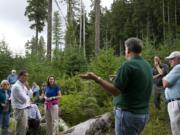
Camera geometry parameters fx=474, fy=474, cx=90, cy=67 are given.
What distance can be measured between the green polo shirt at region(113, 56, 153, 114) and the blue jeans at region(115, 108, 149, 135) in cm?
6

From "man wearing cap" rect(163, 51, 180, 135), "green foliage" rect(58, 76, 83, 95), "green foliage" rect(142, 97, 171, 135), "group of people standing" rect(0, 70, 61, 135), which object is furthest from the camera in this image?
"green foliage" rect(58, 76, 83, 95)

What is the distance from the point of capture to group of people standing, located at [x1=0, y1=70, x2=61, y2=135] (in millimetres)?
11695

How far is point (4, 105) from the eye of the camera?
512 inches

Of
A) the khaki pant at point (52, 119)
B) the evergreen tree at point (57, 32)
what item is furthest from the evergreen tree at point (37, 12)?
the khaki pant at point (52, 119)

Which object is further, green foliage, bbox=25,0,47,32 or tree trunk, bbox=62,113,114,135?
green foliage, bbox=25,0,47,32

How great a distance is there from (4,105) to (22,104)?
57.6 inches

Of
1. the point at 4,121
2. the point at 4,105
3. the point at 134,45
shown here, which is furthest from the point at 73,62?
the point at 134,45

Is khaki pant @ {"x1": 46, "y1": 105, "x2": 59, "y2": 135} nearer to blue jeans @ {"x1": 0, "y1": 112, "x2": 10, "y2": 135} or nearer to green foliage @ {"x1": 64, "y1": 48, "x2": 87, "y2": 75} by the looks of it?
blue jeans @ {"x1": 0, "y1": 112, "x2": 10, "y2": 135}

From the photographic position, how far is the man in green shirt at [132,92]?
5.88m

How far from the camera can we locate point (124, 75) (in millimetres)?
5855

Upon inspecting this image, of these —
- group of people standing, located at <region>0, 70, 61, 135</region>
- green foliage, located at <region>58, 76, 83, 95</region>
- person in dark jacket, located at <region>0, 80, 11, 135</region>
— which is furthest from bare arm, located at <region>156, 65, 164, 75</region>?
green foliage, located at <region>58, 76, 83, 95</region>

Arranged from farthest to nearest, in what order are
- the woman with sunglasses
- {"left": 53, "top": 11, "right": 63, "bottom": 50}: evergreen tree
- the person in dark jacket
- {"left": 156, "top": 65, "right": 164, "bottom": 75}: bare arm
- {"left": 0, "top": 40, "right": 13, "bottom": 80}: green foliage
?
{"left": 53, "top": 11, "right": 63, "bottom": 50}: evergreen tree, {"left": 0, "top": 40, "right": 13, "bottom": 80}: green foliage, the woman with sunglasses, the person in dark jacket, {"left": 156, "top": 65, "right": 164, "bottom": 75}: bare arm

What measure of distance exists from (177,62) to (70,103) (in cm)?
948

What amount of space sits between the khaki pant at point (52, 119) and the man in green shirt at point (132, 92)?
8328 millimetres
